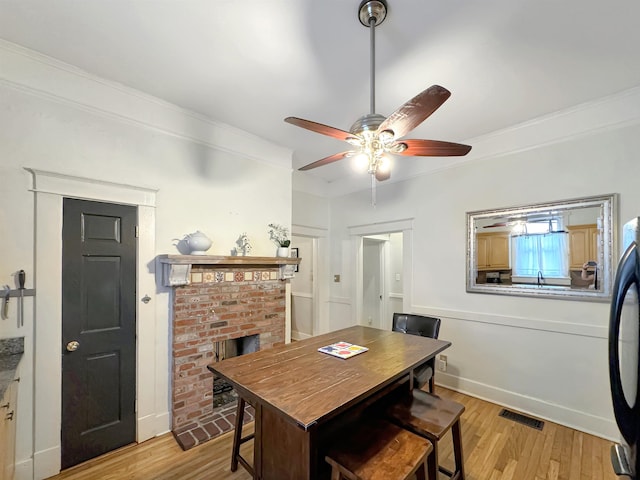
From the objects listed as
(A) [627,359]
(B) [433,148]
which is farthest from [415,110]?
(A) [627,359]

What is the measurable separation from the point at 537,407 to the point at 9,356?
4.27m

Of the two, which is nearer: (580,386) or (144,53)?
(144,53)

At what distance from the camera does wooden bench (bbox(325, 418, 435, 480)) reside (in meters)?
1.31

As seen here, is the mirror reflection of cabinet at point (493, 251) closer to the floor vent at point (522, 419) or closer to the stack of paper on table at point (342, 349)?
the floor vent at point (522, 419)

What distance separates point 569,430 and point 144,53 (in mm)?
4576

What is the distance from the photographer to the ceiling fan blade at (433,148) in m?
1.81

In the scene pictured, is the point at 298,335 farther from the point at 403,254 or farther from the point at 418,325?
the point at 418,325

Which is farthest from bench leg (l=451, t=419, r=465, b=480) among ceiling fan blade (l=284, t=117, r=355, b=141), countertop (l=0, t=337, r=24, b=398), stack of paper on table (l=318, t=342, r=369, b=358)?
countertop (l=0, t=337, r=24, b=398)

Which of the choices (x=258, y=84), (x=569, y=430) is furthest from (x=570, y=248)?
(x=258, y=84)

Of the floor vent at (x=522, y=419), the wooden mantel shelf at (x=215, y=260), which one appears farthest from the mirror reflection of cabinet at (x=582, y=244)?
the wooden mantel shelf at (x=215, y=260)

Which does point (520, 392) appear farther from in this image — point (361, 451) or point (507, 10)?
point (507, 10)

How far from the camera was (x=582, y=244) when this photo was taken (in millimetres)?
2574

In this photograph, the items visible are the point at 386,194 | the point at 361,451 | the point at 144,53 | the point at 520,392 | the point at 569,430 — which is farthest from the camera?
the point at 386,194

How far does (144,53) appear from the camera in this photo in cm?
199
